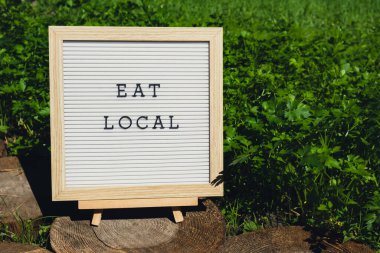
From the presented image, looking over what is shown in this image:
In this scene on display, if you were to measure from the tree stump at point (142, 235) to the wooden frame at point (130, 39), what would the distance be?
14cm

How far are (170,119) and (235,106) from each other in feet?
2.38

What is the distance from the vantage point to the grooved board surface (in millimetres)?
2531

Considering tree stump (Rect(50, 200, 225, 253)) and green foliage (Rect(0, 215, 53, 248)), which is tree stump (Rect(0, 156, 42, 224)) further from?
tree stump (Rect(50, 200, 225, 253))

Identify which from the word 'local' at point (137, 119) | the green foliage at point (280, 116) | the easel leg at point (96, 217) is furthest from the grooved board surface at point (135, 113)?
the green foliage at point (280, 116)

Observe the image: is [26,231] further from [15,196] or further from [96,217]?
[96,217]

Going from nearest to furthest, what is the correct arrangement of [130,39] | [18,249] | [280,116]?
[18,249] < [130,39] < [280,116]

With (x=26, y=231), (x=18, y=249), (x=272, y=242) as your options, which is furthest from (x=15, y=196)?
(x=272, y=242)

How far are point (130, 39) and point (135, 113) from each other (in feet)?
1.08

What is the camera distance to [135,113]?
257cm

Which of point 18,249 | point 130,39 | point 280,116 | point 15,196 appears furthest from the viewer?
point 15,196

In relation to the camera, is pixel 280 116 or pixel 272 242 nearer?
pixel 272 242

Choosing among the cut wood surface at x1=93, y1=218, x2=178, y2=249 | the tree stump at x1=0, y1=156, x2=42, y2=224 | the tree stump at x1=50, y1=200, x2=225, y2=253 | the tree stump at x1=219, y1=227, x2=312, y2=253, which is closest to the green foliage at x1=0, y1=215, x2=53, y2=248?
the tree stump at x1=0, y1=156, x2=42, y2=224

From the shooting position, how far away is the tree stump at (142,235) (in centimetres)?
243

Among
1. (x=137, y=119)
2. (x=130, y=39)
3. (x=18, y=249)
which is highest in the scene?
(x=130, y=39)
